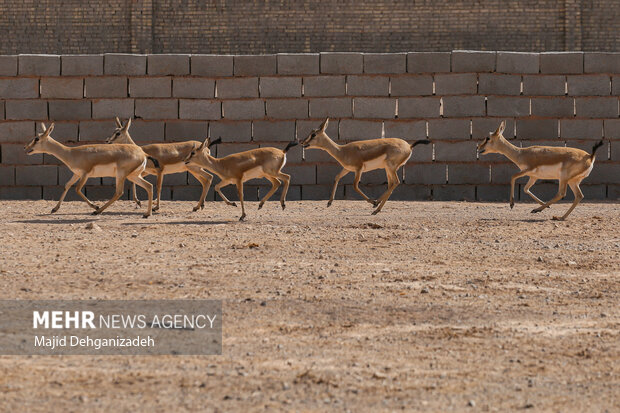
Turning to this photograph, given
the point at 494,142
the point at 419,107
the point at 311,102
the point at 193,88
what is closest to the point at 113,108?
the point at 193,88

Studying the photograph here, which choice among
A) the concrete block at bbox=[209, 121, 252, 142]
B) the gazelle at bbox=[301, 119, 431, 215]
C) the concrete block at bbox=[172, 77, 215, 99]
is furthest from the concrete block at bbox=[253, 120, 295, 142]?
the gazelle at bbox=[301, 119, 431, 215]

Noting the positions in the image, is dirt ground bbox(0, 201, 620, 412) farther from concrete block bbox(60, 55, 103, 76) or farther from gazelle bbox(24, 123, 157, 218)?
concrete block bbox(60, 55, 103, 76)

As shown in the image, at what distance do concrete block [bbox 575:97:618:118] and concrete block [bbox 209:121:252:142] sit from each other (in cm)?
569

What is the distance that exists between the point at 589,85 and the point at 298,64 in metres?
5.04

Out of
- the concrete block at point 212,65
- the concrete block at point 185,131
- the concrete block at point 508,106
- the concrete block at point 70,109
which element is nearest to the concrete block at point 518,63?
the concrete block at point 508,106

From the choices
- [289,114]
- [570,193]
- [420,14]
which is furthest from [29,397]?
[420,14]

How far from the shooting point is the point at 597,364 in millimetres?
6125

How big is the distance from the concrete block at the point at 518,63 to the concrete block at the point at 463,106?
710 millimetres

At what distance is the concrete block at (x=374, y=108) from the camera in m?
17.4

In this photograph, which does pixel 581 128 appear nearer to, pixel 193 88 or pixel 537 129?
pixel 537 129

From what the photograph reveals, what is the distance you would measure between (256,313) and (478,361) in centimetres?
186

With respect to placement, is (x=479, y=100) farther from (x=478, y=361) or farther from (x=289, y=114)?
(x=478, y=361)

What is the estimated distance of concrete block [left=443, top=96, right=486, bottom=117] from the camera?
57.3 ft

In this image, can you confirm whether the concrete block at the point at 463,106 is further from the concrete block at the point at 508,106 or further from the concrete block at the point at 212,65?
the concrete block at the point at 212,65
